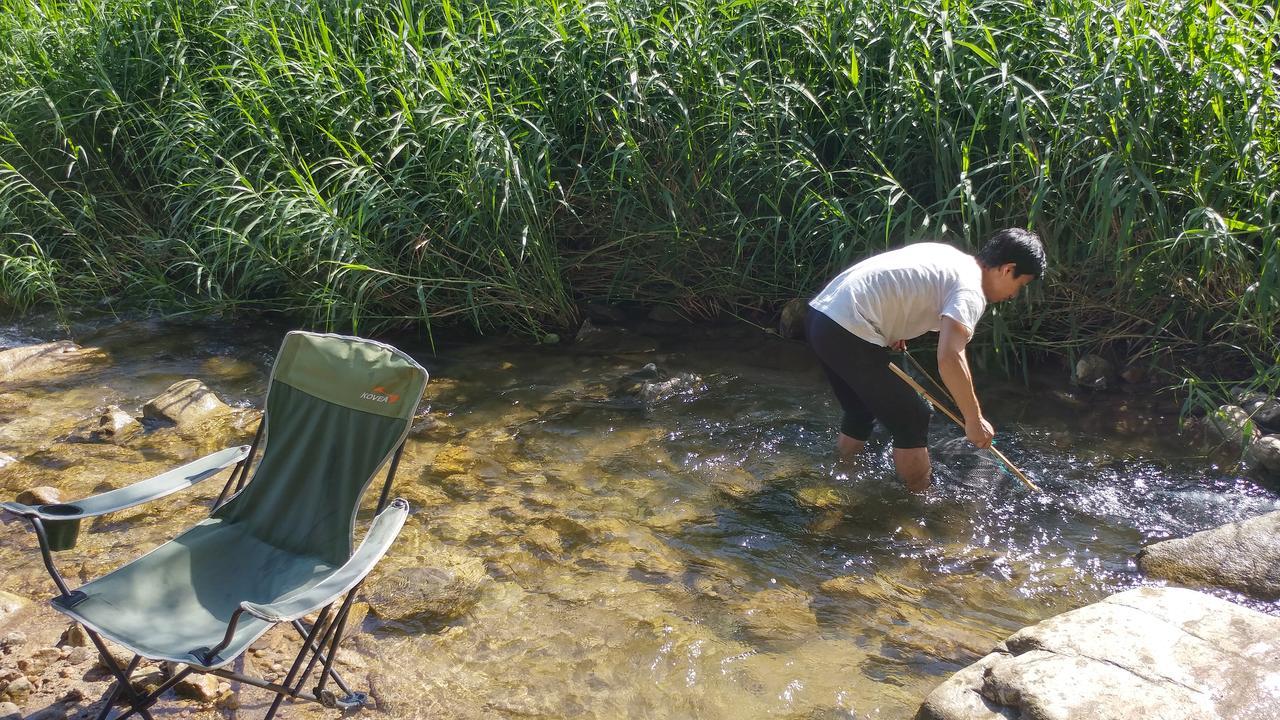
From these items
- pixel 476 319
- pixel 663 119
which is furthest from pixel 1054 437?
pixel 476 319

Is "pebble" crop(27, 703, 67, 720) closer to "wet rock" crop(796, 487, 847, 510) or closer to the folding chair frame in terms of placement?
the folding chair frame

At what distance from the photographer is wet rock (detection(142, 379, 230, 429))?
5203mm

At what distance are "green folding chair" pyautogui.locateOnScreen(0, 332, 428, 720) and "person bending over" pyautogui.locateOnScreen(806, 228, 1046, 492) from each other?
6.08 feet

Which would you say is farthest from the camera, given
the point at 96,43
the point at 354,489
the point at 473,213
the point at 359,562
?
the point at 96,43

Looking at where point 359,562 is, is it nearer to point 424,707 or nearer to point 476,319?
point 424,707

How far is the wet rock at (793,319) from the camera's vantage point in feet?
19.3

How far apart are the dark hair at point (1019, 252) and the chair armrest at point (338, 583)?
2353 millimetres

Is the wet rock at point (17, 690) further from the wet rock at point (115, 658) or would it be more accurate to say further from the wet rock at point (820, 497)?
the wet rock at point (820, 497)

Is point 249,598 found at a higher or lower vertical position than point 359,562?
lower

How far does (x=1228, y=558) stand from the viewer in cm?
369

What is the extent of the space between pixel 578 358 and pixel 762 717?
3491 mm

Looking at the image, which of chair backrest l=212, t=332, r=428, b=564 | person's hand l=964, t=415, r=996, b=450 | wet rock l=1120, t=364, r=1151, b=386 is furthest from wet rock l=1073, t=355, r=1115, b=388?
chair backrest l=212, t=332, r=428, b=564

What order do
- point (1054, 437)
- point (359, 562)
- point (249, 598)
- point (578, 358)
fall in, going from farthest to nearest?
point (578, 358)
point (1054, 437)
point (249, 598)
point (359, 562)

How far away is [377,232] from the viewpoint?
5840 millimetres
